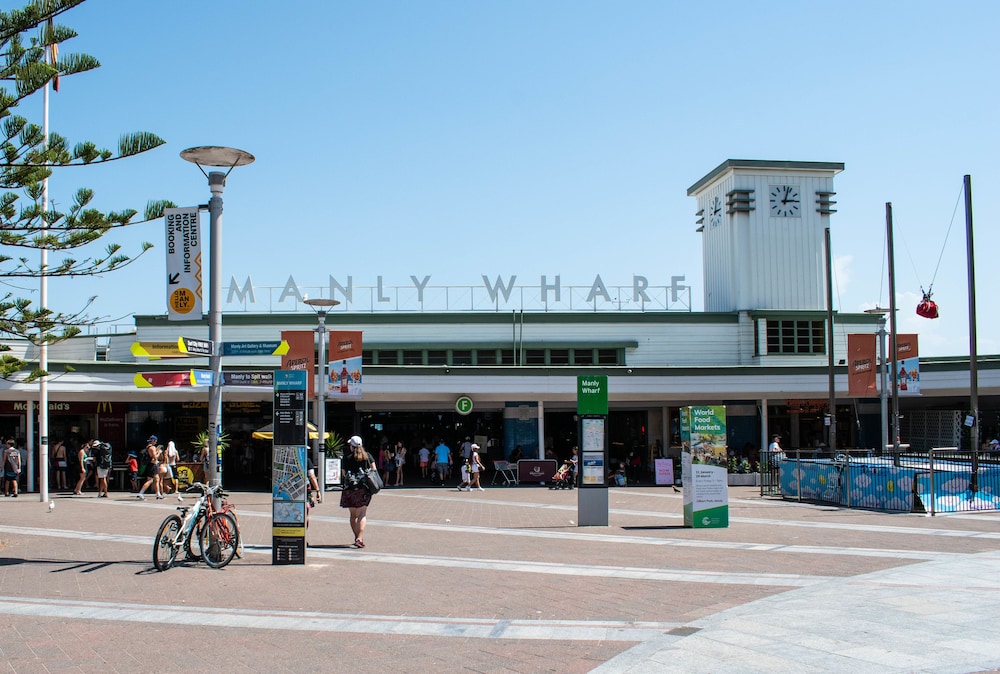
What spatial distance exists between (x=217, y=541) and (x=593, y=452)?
7522 mm

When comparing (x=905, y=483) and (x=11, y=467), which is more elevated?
(x=11, y=467)

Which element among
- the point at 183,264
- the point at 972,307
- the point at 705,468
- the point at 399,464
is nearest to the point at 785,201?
the point at 972,307

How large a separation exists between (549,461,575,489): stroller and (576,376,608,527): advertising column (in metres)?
9.78

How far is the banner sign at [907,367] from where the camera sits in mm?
28047

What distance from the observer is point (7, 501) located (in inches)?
870

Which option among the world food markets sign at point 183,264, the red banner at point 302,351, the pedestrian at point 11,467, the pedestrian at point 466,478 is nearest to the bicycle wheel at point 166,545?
the world food markets sign at point 183,264

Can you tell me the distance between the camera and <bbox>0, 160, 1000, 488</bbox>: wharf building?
28.5 m

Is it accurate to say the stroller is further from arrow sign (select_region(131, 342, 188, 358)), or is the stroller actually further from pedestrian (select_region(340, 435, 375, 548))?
arrow sign (select_region(131, 342, 188, 358))

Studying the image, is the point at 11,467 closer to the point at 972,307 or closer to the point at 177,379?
the point at 177,379

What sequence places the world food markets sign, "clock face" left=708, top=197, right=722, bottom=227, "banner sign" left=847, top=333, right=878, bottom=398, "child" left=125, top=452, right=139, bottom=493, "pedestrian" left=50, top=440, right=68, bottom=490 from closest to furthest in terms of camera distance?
the world food markets sign < "child" left=125, top=452, right=139, bottom=493 < "pedestrian" left=50, top=440, right=68, bottom=490 < "banner sign" left=847, top=333, right=878, bottom=398 < "clock face" left=708, top=197, right=722, bottom=227

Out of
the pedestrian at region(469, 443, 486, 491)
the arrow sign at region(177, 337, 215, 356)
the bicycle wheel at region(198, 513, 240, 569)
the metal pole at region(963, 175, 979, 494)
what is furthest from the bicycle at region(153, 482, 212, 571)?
the metal pole at region(963, 175, 979, 494)

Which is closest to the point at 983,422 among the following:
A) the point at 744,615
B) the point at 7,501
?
the point at 744,615

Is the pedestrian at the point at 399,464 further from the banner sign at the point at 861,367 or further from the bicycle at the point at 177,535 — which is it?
the bicycle at the point at 177,535

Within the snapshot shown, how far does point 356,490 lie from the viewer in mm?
13656
